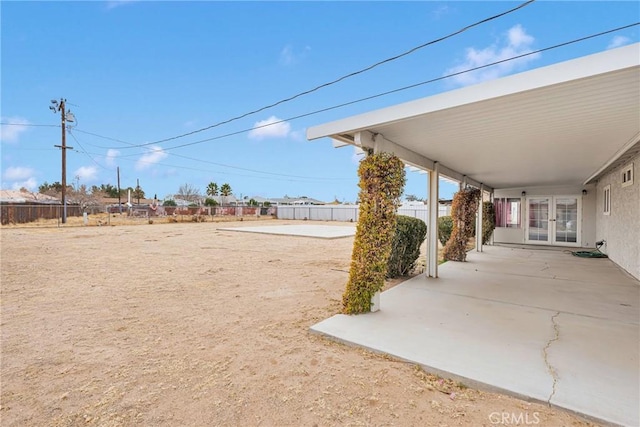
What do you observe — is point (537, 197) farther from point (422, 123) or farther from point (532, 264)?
point (422, 123)

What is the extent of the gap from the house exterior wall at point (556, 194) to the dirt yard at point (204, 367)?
9.79 m

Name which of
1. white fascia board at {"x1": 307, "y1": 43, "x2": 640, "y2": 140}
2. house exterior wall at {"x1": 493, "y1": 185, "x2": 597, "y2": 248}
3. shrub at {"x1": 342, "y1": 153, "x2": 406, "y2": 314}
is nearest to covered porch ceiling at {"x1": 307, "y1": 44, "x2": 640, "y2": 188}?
white fascia board at {"x1": 307, "y1": 43, "x2": 640, "y2": 140}

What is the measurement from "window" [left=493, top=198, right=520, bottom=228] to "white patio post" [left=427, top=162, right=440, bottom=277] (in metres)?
7.79

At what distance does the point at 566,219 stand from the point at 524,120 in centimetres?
1044

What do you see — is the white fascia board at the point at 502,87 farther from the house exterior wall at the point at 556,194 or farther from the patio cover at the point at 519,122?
the house exterior wall at the point at 556,194

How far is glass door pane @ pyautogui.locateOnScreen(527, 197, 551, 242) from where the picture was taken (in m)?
11.7

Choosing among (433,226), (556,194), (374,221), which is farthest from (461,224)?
(556,194)

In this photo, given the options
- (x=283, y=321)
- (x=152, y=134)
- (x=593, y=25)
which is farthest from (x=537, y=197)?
(x=152, y=134)

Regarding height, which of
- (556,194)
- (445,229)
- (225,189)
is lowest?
(445,229)

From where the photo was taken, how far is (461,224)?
8.34 m

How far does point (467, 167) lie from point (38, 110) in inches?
1109

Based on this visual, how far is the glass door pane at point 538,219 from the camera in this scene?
11.7m

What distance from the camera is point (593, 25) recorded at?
18.1ft

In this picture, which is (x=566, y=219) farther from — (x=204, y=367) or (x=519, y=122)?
(x=204, y=367)
